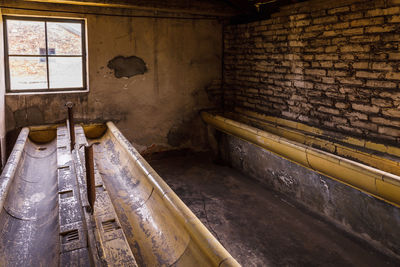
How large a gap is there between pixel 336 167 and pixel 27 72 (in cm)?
416

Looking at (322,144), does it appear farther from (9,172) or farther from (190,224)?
(9,172)

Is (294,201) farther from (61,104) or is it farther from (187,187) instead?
(61,104)

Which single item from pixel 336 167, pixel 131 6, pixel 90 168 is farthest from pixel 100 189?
pixel 131 6

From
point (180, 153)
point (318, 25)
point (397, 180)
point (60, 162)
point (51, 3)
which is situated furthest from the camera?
point (180, 153)

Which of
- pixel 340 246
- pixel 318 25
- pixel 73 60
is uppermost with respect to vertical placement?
pixel 318 25

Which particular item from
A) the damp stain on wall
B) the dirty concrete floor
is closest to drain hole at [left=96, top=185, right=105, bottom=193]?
the dirty concrete floor

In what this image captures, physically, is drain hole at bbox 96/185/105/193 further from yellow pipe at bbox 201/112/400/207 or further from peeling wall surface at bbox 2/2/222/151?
peeling wall surface at bbox 2/2/222/151

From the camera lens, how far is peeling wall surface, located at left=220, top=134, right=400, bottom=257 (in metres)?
2.99

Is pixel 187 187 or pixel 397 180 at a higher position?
pixel 397 180

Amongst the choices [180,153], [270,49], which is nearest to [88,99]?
[180,153]

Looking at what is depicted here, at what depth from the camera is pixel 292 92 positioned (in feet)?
15.1

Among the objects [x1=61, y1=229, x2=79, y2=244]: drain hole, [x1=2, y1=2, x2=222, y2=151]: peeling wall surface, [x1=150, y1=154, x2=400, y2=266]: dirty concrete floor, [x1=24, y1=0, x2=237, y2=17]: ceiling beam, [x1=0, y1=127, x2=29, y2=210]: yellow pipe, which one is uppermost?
[x1=24, y1=0, x2=237, y2=17]: ceiling beam

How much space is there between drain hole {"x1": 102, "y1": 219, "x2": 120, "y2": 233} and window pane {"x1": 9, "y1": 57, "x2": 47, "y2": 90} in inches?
131

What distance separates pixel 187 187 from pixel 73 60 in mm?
2509
